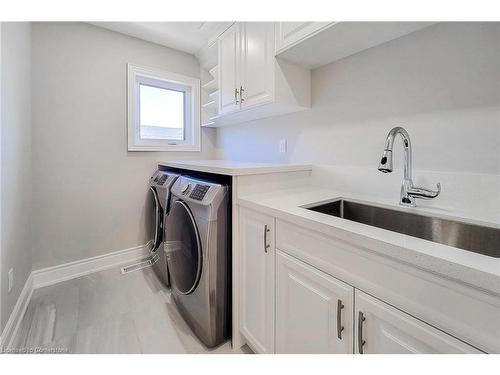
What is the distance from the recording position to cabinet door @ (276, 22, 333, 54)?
1156 mm

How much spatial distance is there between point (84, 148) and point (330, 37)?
2.21m

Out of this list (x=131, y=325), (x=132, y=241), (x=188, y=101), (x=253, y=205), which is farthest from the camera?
(x=188, y=101)

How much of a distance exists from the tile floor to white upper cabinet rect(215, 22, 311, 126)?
5.31 feet

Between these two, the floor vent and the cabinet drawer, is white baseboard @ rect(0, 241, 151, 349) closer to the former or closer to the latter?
the floor vent

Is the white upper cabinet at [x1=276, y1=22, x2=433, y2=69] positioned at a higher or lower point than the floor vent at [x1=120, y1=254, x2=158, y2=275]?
higher

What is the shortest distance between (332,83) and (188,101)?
5.84ft

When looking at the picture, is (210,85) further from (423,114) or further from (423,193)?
(423,193)

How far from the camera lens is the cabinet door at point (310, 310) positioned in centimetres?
77

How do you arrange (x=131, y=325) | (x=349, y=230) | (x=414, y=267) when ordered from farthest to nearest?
(x=131, y=325)
(x=349, y=230)
(x=414, y=267)

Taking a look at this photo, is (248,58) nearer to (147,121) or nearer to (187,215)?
(187,215)

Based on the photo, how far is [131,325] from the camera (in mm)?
1459

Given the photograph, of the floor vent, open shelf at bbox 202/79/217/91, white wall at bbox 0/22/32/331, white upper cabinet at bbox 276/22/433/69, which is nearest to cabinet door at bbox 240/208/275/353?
white upper cabinet at bbox 276/22/433/69

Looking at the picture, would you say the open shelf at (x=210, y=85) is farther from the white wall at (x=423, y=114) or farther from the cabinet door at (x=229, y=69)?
the white wall at (x=423, y=114)

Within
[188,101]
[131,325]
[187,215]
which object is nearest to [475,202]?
[187,215]
